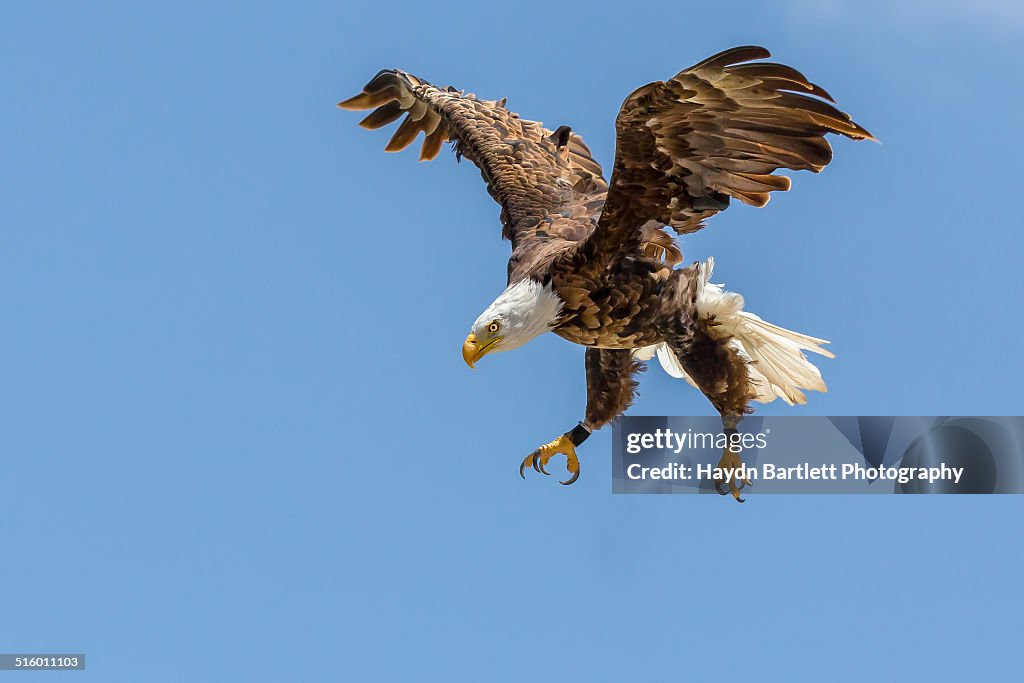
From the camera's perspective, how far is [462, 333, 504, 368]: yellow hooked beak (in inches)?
501

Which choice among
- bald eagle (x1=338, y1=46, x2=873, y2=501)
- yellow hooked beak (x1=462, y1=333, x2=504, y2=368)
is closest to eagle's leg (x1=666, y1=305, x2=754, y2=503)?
bald eagle (x1=338, y1=46, x2=873, y2=501)

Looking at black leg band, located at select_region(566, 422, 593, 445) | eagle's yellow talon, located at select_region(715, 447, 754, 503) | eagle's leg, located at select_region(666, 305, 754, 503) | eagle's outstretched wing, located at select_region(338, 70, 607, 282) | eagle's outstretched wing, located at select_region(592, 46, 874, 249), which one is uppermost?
eagle's outstretched wing, located at select_region(338, 70, 607, 282)

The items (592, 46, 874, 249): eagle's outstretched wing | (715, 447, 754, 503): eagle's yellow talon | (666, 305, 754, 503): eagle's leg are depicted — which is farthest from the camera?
(715, 447, 754, 503): eagle's yellow talon

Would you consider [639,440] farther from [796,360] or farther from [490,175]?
[490,175]

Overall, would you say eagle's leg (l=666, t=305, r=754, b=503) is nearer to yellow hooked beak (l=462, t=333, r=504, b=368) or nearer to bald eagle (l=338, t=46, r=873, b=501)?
bald eagle (l=338, t=46, r=873, b=501)

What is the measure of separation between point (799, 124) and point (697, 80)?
0.72m

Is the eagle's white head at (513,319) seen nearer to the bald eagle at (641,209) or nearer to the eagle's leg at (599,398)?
the bald eagle at (641,209)

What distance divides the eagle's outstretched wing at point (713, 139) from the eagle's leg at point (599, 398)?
1.54m

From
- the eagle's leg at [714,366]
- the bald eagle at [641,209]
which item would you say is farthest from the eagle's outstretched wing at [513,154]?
the eagle's leg at [714,366]

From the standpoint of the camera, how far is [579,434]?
14.4 meters

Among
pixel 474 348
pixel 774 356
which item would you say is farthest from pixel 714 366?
pixel 474 348

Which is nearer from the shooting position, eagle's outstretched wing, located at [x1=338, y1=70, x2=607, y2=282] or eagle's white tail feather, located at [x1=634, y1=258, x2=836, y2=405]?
eagle's outstretched wing, located at [x1=338, y1=70, x2=607, y2=282]

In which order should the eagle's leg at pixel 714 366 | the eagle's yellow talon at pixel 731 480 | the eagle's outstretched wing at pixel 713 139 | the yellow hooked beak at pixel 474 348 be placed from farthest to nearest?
the eagle's yellow talon at pixel 731 480, the eagle's leg at pixel 714 366, the yellow hooked beak at pixel 474 348, the eagle's outstretched wing at pixel 713 139

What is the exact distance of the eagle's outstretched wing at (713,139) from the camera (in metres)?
11.7
